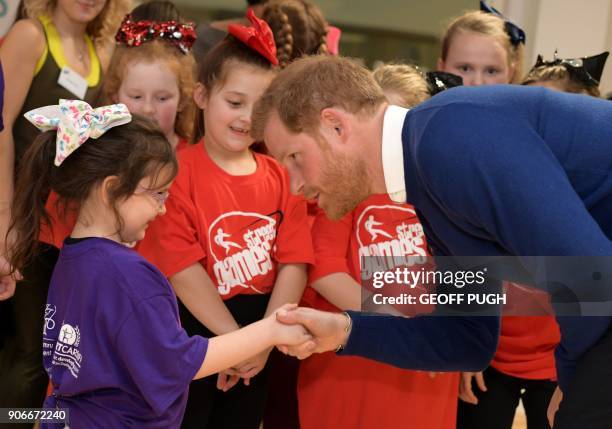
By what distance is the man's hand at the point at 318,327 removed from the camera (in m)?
1.96

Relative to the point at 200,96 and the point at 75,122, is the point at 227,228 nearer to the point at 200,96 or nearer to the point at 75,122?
the point at 200,96

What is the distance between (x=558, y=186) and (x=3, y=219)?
5.98 feet

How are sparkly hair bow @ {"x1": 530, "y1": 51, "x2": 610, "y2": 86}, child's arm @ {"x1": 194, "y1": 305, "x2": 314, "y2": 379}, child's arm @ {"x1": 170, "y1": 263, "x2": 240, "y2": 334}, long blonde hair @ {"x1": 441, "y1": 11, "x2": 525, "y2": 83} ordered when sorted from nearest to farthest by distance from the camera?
child's arm @ {"x1": 194, "y1": 305, "x2": 314, "y2": 379}
child's arm @ {"x1": 170, "y1": 263, "x2": 240, "y2": 334}
sparkly hair bow @ {"x1": 530, "y1": 51, "x2": 610, "y2": 86}
long blonde hair @ {"x1": 441, "y1": 11, "x2": 525, "y2": 83}

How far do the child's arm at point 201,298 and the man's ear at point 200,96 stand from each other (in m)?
0.58

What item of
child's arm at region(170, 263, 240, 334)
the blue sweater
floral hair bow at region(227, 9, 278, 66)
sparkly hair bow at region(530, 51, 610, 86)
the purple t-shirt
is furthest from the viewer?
sparkly hair bow at region(530, 51, 610, 86)

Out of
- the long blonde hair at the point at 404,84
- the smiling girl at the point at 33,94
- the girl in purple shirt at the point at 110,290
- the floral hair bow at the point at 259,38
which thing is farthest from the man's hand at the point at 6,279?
the long blonde hair at the point at 404,84

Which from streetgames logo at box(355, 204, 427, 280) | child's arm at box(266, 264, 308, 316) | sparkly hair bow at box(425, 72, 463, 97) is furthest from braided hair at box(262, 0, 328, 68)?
child's arm at box(266, 264, 308, 316)

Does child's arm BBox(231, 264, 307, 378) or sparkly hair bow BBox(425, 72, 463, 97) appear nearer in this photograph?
child's arm BBox(231, 264, 307, 378)

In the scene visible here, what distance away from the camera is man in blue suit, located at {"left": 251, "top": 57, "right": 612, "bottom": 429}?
1404 millimetres

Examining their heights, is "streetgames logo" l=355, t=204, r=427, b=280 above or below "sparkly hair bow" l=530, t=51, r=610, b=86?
below

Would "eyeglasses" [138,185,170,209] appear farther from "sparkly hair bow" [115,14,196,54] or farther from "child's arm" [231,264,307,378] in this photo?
"sparkly hair bow" [115,14,196,54]

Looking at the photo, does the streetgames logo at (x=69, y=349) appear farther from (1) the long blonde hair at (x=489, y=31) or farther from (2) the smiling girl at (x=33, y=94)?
(1) the long blonde hair at (x=489, y=31)

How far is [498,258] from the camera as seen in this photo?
5.65 ft

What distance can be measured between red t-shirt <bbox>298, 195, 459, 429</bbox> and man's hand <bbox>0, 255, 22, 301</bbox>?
0.91m
